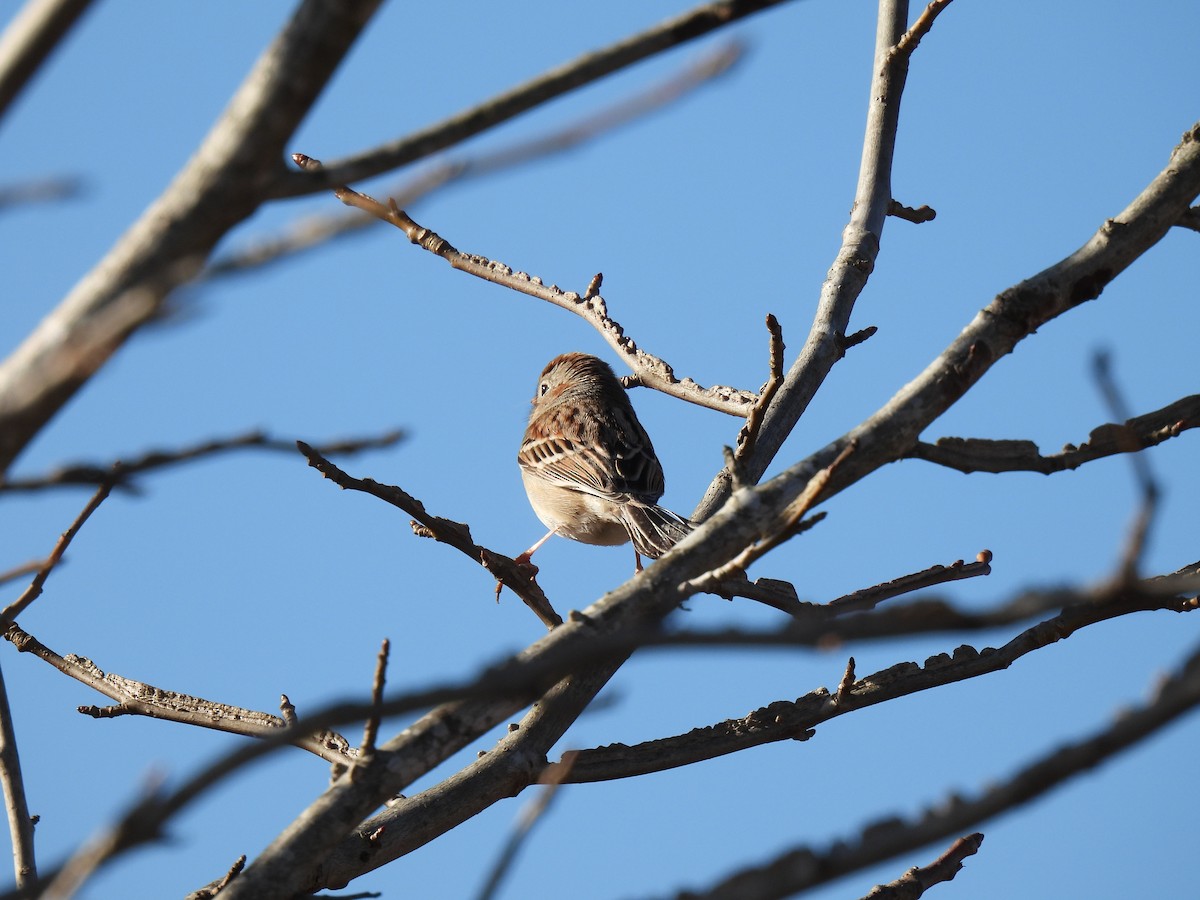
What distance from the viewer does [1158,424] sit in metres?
3.10

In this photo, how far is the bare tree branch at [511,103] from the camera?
1515mm

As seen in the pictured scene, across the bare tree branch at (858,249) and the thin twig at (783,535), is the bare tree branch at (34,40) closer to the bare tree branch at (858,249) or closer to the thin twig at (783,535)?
the thin twig at (783,535)

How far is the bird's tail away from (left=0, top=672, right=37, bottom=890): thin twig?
3939 mm

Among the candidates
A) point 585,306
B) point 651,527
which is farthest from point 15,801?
point 651,527

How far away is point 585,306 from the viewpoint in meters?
5.31

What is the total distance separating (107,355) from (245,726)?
8.58 feet

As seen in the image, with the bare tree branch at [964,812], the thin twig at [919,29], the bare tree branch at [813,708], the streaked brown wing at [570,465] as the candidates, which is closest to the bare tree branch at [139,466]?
the bare tree branch at [964,812]

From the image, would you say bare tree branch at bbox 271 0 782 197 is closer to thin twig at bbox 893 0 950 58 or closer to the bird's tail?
thin twig at bbox 893 0 950 58

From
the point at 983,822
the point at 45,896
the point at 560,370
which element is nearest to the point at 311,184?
the point at 45,896

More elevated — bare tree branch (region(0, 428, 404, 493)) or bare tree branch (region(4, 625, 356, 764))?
bare tree branch (region(4, 625, 356, 764))

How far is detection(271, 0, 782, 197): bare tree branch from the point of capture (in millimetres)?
1515

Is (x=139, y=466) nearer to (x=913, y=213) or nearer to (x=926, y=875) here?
(x=926, y=875)

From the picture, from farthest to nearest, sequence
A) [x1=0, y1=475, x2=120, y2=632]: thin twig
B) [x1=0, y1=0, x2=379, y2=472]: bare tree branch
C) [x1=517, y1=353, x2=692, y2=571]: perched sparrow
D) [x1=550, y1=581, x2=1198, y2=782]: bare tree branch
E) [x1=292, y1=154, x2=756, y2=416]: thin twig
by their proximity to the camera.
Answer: [x1=517, y1=353, x2=692, y2=571]: perched sparrow < [x1=292, y1=154, x2=756, y2=416]: thin twig < [x1=550, y1=581, x2=1198, y2=782]: bare tree branch < [x1=0, y1=475, x2=120, y2=632]: thin twig < [x1=0, y1=0, x2=379, y2=472]: bare tree branch

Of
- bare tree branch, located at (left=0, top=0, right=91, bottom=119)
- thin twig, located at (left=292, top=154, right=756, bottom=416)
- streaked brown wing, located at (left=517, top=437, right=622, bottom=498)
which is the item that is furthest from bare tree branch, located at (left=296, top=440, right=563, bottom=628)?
streaked brown wing, located at (left=517, top=437, right=622, bottom=498)
